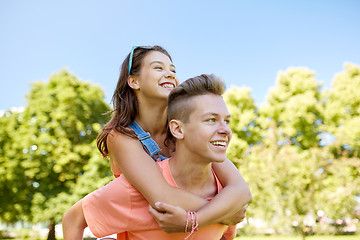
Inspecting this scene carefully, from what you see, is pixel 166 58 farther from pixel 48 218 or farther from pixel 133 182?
pixel 48 218

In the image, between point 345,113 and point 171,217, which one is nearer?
point 171,217

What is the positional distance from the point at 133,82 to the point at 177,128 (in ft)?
2.89

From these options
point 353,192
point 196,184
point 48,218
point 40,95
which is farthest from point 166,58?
point 40,95

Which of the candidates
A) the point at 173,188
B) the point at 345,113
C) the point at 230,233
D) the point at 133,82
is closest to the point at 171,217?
the point at 173,188

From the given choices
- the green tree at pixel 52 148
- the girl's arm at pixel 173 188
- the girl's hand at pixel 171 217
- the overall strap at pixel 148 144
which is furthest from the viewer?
the green tree at pixel 52 148

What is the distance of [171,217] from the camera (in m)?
2.11

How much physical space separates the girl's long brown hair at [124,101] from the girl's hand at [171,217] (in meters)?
0.87

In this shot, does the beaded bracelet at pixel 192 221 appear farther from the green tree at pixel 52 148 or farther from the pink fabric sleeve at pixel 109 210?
the green tree at pixel 52 148

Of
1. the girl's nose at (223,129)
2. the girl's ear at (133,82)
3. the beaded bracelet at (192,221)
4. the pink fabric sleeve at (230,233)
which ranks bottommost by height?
the pink fabric sleeve at (230,233)

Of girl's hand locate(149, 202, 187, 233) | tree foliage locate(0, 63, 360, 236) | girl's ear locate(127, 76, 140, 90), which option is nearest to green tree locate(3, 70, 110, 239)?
tree foliage locate(0, 63, 360, 236)

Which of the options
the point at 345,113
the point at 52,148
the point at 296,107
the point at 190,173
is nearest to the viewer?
the point at 190,173

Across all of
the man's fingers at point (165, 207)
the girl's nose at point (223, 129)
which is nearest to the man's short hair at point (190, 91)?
the girl's nose at point (223, 129)

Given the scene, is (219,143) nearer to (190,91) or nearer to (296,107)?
(190,91)

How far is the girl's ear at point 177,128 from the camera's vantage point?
7.81 ft
